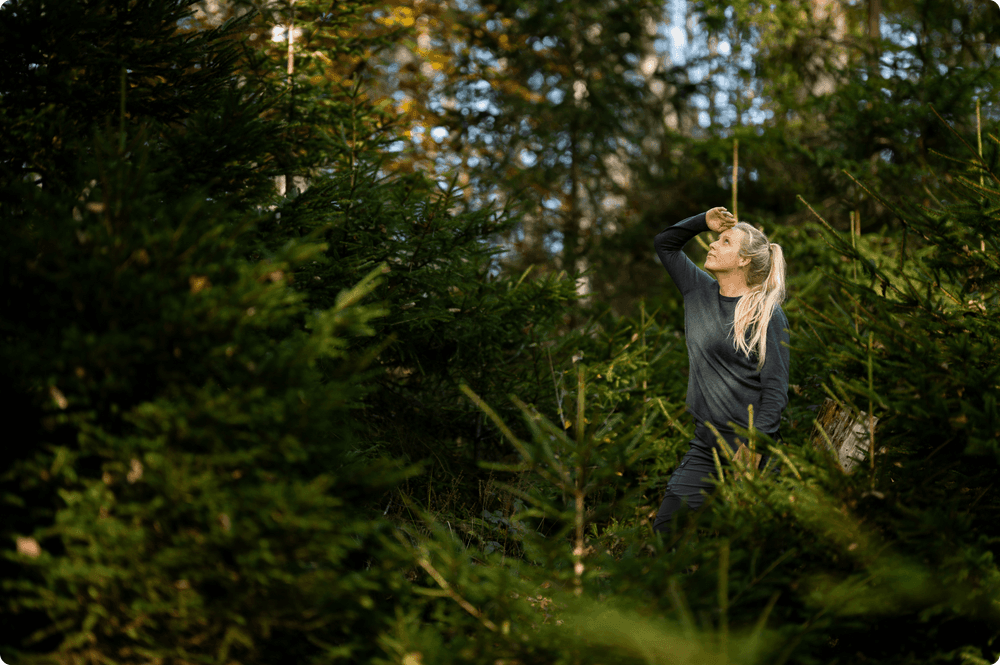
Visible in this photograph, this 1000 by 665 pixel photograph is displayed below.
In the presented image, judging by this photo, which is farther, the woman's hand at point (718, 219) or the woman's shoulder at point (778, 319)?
the woman's hand at point (718, 219)

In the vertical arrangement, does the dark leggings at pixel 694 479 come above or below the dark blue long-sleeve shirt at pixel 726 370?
below

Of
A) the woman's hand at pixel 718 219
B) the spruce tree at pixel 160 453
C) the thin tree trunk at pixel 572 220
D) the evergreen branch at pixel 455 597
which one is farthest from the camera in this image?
the thin tree trunk at pixel 572 220

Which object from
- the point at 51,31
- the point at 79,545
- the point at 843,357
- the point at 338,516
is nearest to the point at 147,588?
the point at 79,545

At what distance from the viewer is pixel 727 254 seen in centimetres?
372

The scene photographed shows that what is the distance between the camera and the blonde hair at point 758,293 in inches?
140

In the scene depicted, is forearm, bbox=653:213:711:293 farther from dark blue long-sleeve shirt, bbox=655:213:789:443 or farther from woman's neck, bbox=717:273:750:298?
woman's neck, bbox=717:273:750:298

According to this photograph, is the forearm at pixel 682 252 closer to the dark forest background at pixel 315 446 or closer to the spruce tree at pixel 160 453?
the dark forest background at pixel 315 446

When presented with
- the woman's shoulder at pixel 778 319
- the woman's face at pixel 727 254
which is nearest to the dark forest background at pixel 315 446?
the woman's shoulder at pixel 778 319

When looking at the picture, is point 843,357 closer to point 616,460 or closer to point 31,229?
point 616,460

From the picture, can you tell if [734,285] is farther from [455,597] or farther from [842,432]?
[455,597]

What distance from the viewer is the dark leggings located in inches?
140

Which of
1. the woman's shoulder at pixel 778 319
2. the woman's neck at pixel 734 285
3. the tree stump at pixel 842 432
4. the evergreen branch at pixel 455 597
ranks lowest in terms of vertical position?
the tree stump at pixel 842 432

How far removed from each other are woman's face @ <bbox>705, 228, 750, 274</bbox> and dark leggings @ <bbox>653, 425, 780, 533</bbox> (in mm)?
982

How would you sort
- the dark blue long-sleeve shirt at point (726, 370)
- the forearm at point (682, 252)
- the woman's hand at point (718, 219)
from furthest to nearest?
A: the forearm at point (682, 252) < the woman's hand at point (718, 219) < the dark blue long-sleeve shirt at point (726, 370)
